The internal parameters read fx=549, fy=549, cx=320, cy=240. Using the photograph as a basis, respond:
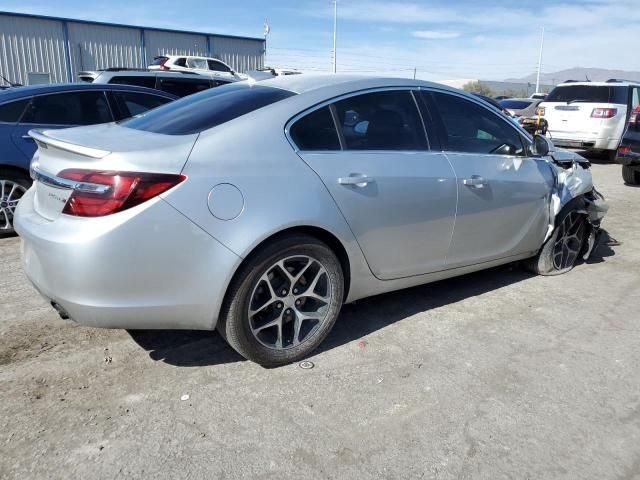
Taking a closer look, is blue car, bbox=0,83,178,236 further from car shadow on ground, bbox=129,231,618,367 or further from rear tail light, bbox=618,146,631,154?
rear tail light, bbox=618,146,631,154

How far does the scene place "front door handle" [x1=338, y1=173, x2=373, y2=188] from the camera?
122 inches

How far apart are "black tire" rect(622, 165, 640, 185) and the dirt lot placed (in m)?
6.24

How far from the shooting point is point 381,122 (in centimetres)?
347

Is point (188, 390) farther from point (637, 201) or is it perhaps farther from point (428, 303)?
point (637, 201)

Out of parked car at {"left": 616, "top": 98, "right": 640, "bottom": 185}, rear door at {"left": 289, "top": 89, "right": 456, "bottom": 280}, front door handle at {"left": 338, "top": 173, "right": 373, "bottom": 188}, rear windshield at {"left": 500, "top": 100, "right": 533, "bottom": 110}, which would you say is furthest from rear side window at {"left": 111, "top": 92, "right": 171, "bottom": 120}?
rear windshield at {"left": 500, "top": 100, "right": 533, "bottom": 110}

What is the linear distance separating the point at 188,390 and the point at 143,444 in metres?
0.46

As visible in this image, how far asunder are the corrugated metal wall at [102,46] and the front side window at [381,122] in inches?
1041

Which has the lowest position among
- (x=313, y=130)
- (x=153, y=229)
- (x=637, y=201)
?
(x=637, y=201)

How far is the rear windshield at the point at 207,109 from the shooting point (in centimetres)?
301

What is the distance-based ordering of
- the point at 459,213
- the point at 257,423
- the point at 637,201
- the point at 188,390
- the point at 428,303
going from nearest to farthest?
the point at 257,423, the point at 188,390, the point at 459,213, the point at 428,303, the point at 637,201

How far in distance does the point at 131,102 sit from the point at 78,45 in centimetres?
2315

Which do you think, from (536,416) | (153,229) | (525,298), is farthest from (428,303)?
(153,229)

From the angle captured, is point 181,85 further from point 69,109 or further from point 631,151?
point 631,151

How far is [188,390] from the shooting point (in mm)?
2875
